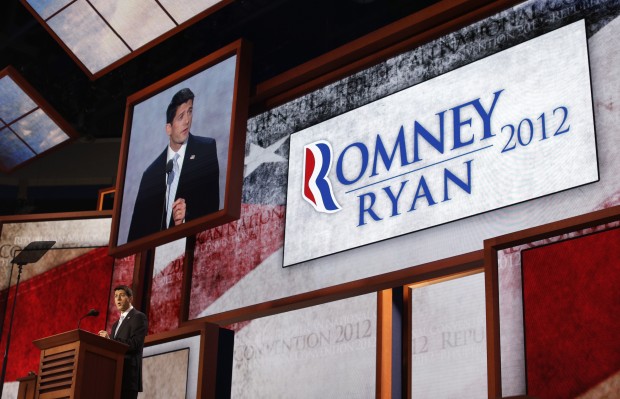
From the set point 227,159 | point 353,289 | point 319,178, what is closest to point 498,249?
point 353,289

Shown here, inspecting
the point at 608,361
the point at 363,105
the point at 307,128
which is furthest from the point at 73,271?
the point at 608,361

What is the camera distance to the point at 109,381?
5844 millimetres

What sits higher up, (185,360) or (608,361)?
(185,360)

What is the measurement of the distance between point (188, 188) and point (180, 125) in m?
0.69

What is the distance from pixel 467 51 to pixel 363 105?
948mm

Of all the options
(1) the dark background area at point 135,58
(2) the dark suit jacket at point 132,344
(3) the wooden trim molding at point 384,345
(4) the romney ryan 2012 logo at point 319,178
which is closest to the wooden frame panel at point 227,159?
(4) the romney ryan 2012 logo at point 319,178

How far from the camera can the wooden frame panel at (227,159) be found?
702 centimetres

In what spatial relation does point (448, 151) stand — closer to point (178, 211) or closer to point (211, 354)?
point (178, 211)

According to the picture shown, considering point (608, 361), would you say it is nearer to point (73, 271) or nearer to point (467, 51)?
point (467, 51)

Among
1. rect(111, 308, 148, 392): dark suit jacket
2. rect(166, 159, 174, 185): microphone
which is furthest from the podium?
rect(166, 159, 174, 185): microphone

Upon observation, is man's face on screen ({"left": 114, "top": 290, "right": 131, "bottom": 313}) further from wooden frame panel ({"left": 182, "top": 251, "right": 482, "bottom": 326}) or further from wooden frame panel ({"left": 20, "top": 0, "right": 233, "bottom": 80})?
wooden frame panel ({"left": 20, "top": 0, "right": 233, "bottom": 80})

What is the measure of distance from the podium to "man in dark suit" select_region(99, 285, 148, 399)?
0.10 m

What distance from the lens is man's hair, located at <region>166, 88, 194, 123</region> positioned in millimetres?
7922

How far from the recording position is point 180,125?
784cm
